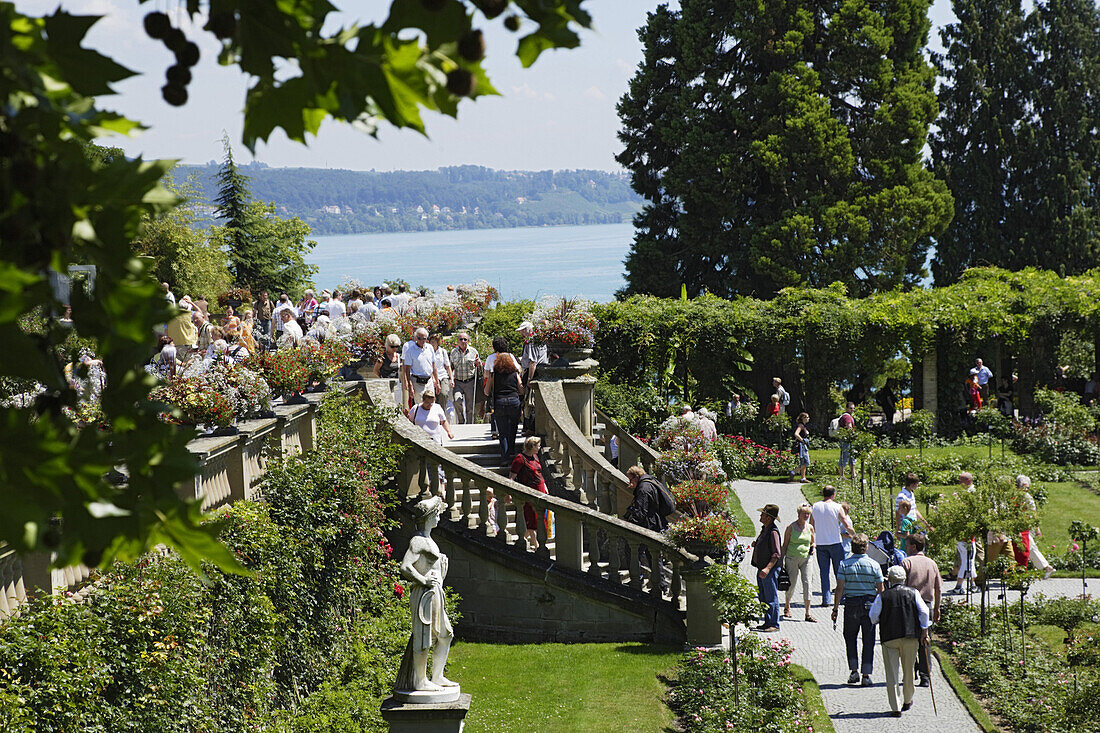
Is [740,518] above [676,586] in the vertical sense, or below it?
below

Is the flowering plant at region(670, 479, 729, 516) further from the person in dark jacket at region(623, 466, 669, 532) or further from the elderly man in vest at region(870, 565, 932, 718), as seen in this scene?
the elderly man in vest at region(870, 565, 932, 718)

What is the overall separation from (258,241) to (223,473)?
132ft

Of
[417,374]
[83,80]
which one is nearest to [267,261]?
[417,374]

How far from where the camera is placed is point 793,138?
38.7 metres

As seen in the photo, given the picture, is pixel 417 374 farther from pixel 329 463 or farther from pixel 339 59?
pixel 339 59

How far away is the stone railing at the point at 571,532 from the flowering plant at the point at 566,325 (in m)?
3.54

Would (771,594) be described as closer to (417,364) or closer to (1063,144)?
(417,364)

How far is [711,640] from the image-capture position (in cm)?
1348

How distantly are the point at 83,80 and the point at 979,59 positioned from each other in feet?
164

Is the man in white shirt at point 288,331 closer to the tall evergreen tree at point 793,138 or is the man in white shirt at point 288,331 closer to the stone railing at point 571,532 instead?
the stone railing at point 571,532

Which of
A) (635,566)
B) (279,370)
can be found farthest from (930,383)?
(279,370)

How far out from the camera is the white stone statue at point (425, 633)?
30.1ft

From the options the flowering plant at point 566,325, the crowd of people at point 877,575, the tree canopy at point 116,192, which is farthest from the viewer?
the flowering plant at point 566,325

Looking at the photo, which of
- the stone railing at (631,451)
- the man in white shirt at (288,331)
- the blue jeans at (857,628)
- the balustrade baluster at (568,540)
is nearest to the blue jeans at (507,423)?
the balustrade baluster at (568,540)
